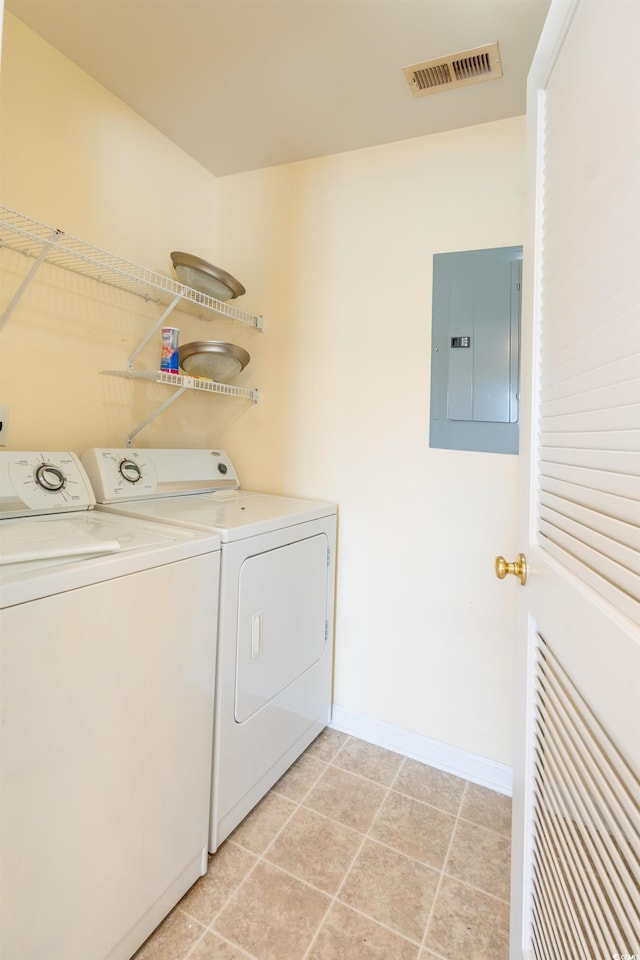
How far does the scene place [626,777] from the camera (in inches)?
19.5

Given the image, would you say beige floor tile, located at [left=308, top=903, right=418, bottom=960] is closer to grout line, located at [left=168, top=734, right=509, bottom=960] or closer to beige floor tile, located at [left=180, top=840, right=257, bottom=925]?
grout line, located at [left=168, top=734, right=509, bottom=960]

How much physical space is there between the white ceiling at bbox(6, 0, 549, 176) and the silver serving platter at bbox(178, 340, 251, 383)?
912 millimetres

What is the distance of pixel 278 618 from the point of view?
1502mm

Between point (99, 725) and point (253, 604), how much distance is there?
0.54 metres

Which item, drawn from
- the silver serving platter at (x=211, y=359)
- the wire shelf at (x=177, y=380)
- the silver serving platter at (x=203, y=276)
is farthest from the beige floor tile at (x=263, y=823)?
the silver serving platter at (x=203, y=276)

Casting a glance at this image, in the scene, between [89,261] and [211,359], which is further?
[211,359]

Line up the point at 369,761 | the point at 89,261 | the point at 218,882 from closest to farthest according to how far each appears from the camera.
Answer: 1. the point at 218,882
2. the point at 89,261
3. the point at 369,761

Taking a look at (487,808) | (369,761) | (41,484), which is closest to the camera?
(41,484)

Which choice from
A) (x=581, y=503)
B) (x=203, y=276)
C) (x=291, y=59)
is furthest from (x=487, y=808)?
(x=291, y=59)

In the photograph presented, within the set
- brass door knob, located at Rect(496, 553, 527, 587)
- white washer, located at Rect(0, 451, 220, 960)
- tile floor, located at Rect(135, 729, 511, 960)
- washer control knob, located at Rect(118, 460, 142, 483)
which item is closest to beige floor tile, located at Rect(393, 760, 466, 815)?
tile floor, located at Rect(135, 729, 511, 960)

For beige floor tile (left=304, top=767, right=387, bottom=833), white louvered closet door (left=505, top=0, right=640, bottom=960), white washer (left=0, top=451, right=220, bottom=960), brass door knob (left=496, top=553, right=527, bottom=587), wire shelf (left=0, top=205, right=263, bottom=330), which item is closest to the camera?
white louvered closet door (left=505, top=0, right=640, bottom=960)

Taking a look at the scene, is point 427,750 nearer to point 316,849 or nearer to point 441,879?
point 441,879

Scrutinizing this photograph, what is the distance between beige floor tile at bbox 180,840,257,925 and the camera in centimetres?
117

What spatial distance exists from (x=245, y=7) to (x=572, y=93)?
3.71 feet
